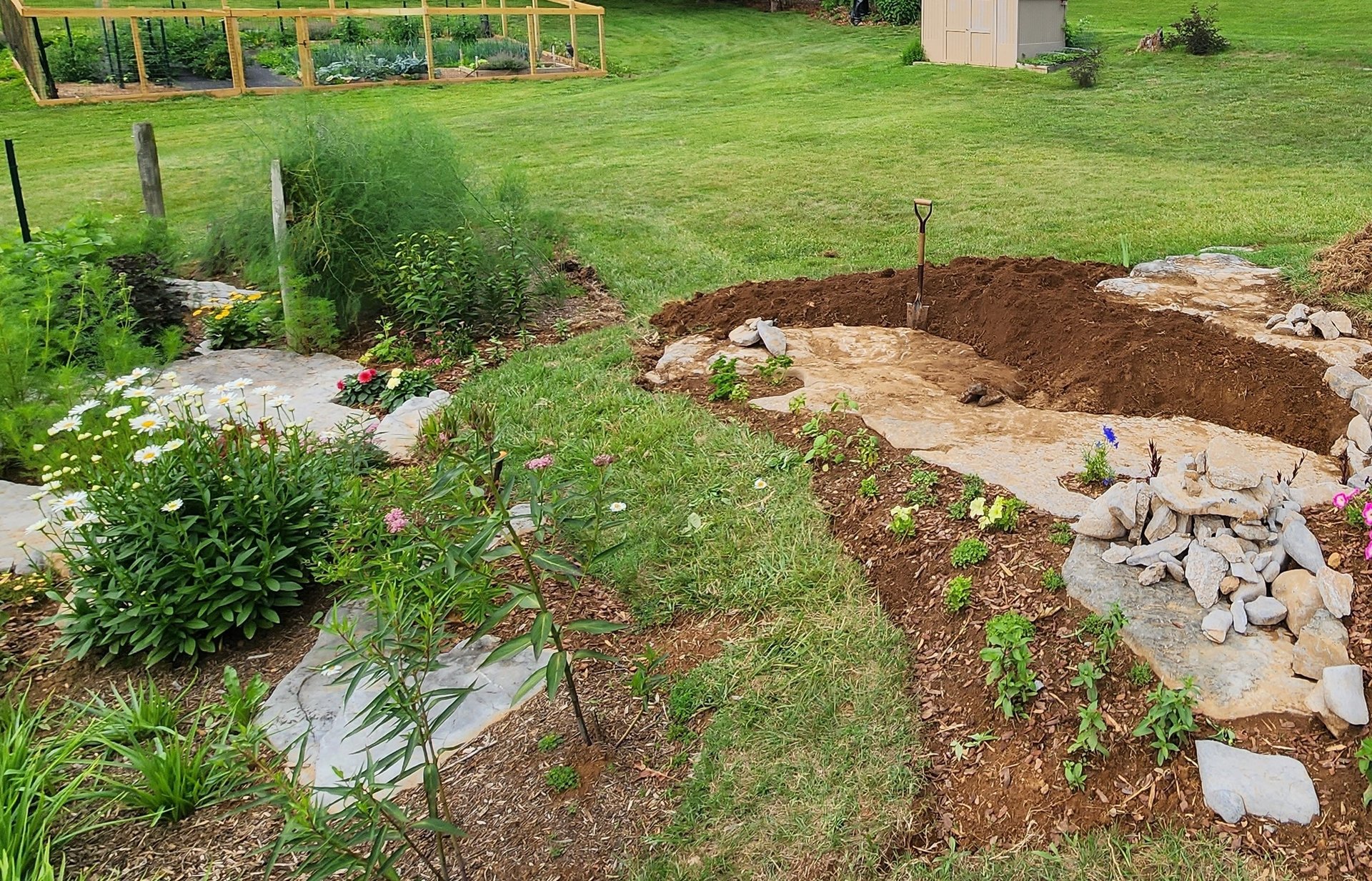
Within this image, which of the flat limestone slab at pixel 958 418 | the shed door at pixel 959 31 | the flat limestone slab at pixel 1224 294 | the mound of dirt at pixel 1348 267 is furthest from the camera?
the shed door at pixel 959 31

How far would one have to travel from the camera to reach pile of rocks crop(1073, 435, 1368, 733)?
2.56m

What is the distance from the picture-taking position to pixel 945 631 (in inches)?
119

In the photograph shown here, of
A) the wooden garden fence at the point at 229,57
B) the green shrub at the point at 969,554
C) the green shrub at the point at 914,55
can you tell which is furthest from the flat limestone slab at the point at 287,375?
the green shrub at the point at 914,55

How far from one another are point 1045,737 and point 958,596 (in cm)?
53

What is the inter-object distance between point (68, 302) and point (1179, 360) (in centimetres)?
552

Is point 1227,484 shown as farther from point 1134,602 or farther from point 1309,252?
point 1309,252

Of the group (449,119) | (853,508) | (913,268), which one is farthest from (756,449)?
(449,119)

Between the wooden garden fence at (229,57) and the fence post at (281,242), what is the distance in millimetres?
11269

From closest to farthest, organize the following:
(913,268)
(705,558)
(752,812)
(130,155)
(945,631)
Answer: (752,812) < (945,631) < (705,558) < (913,268) < (130,155)

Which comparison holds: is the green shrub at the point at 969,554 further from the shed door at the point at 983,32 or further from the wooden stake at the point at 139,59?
the wooden stake at the point at 139,59

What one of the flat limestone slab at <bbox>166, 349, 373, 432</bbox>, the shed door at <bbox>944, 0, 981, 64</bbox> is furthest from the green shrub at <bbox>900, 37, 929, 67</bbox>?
the flat limestone slab at <bbox>166, 349, 373, 432</bbox>

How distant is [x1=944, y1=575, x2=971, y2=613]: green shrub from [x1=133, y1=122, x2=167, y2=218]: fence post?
6649 mm

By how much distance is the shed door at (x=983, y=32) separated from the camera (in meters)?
16.2

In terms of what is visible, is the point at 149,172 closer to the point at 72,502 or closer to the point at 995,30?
the point at 72,502
